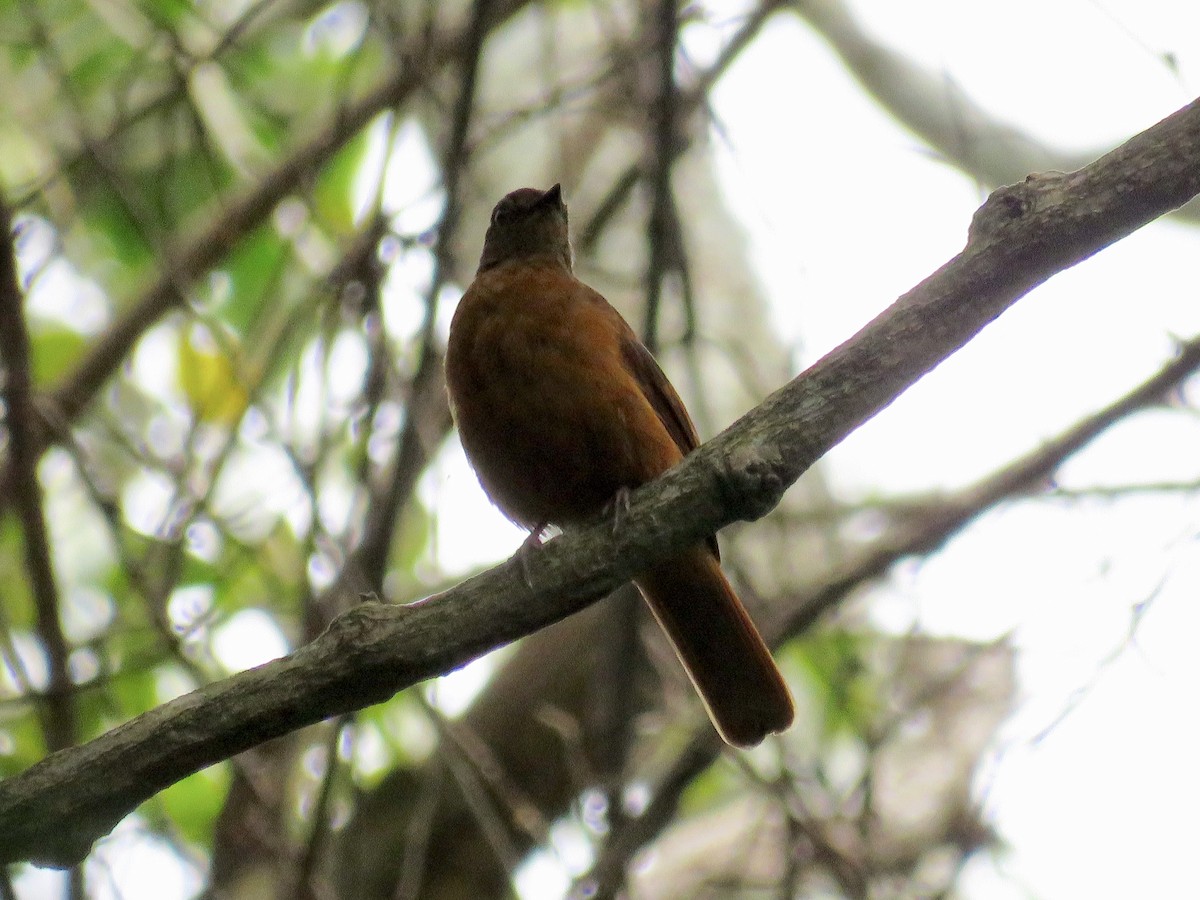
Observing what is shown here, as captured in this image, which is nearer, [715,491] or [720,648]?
[715,491]

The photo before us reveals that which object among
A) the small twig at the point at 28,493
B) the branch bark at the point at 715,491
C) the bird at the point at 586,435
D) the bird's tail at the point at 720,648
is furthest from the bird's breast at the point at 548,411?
the small twig at the point at 28,493

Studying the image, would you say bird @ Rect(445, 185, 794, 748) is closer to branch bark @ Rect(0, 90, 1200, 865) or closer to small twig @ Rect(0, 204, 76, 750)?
branch bark @ Rect(0, 90, 1200, 865)

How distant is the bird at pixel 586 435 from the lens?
3830mm

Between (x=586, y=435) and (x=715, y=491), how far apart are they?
3.47ft

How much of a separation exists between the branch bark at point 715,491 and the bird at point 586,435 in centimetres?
86

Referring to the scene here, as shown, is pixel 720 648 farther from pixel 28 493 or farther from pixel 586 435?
pixel 28 493

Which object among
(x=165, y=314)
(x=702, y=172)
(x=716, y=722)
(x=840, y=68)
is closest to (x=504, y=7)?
(x=165, y=314)

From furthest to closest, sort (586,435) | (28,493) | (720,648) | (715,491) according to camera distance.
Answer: (720,648) → (28,493) → (586,435) → (715,491)

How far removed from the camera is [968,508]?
16.4 feet

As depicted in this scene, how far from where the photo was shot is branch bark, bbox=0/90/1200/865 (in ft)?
8.93

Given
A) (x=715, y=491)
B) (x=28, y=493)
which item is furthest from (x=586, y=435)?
(x=28, y=493)

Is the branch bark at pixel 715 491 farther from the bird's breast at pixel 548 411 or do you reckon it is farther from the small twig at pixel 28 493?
the small twig at pixel 28 493

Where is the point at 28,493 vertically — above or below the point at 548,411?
above

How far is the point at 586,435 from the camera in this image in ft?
12.5
